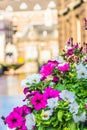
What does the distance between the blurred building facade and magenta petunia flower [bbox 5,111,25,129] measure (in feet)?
41.6

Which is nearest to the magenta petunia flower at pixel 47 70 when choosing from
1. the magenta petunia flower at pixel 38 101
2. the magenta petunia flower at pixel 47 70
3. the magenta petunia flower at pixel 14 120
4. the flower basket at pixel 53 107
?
the magenta petunia flower at pixel 47 70

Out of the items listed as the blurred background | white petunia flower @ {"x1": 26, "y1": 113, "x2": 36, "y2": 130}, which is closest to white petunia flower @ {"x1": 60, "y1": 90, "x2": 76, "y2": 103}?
white petunia flower @ {"x1": 26, "y1": 113, "x2": 36, "y2": 130}

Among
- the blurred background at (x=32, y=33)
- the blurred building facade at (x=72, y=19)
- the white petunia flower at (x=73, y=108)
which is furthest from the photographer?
the blurred background at (x=32, y=33)

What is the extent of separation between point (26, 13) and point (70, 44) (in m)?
71.9

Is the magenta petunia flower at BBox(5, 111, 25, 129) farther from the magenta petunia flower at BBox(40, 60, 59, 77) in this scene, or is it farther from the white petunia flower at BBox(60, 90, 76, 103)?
the magenta petunia flower at BBox(40, 60, 59, 77)

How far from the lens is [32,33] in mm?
61125

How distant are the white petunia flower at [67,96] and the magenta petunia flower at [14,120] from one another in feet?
1.03

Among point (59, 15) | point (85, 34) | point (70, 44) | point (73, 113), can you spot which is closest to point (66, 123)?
point (73, 113)

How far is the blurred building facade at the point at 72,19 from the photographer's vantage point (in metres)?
16.9

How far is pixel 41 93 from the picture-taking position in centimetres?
325

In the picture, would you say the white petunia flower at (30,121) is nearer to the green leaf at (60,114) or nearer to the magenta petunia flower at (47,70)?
the green leaf at (60,114)

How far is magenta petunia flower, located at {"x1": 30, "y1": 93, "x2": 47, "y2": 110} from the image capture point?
3061 mm

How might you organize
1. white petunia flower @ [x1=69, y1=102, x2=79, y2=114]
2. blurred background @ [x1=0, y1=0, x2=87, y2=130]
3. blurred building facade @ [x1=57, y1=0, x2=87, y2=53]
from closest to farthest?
1. white petunia flower @ [x1=69, y1=102, x2=79, y2=114]
2. blurred building facade @ [x1=57, y1=0, x2=87, y2=53]
3. blurred background @ [x1=0, y1=0, x2=87, y2=130]

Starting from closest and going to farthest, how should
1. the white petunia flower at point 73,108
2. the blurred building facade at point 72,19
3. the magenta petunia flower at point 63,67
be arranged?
the white petunia flower at point 73,108, the magenta petunia flower at point 63,67, the blurred building facade at point 72,19
